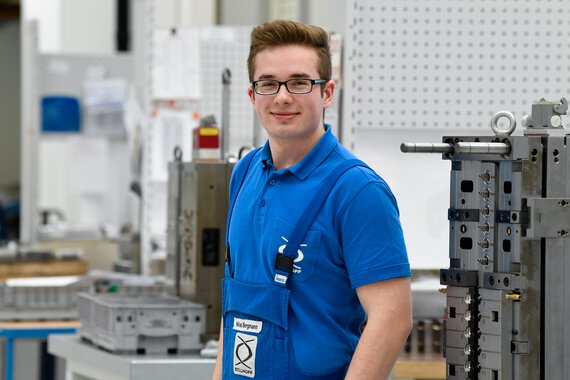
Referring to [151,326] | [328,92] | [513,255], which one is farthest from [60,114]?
[513,255]

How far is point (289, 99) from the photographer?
236cm

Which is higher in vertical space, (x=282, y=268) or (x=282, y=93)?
(x=282, y=93)

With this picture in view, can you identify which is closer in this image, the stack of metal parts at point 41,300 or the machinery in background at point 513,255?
the machinery in background at point 513,255

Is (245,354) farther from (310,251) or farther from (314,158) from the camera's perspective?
(314,158)

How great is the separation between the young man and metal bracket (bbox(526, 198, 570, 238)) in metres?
0.28

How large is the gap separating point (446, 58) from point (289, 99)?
1.61 metres

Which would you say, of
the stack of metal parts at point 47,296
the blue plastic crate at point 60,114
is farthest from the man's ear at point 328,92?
the blue plastic crate at point 60,114

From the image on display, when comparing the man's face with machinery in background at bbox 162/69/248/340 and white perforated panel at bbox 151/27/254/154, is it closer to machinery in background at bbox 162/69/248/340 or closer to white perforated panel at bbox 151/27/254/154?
machinery in background at bbox 162/69/248/340

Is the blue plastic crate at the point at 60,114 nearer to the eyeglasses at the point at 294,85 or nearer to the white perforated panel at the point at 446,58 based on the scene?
the white perforated panel at the point at 446,58

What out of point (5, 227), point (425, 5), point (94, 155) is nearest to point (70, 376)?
point (425, 5)

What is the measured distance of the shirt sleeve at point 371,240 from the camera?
7.52 feet

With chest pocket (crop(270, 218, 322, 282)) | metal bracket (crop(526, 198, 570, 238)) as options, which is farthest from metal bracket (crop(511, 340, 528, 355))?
chest pocket (crop(270, 218, 322, 282))

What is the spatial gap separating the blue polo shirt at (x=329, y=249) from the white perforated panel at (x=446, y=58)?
143 centimetres

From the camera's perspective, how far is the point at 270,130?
2.39m
